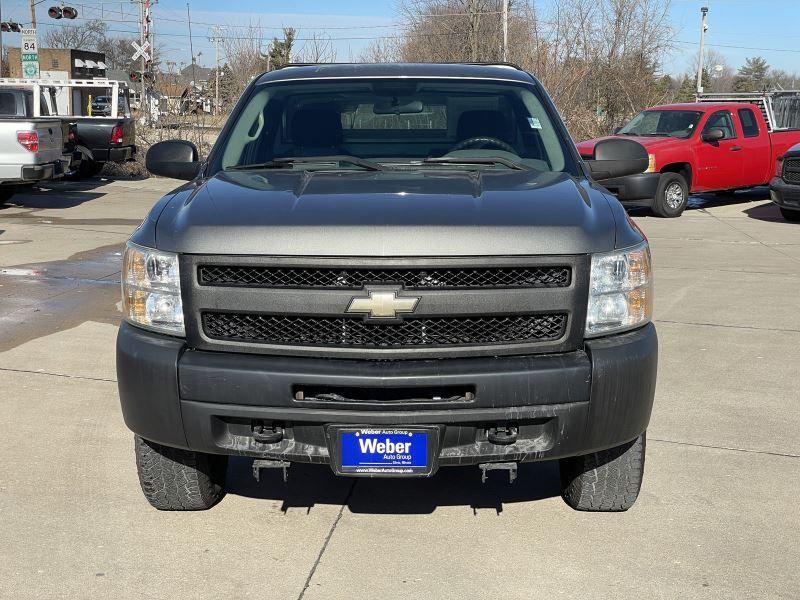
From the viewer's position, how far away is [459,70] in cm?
523

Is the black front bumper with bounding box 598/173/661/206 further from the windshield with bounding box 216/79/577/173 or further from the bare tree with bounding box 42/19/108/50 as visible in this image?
the bare tree with bounding box 42/19/108/50

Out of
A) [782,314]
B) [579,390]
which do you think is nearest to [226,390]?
[579,390]

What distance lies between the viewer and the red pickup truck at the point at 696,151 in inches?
609

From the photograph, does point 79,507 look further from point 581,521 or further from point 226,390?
point 581,521

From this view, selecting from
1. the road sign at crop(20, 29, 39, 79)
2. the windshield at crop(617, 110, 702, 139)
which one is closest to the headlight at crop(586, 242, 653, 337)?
the windshield at crop(617, 110, 702, 139)

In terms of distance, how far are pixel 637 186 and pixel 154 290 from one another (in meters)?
12.5

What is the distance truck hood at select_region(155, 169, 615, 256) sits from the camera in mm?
3402

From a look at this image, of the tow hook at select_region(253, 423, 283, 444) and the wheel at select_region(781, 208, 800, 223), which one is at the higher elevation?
the tow hook at select_region(253, 423, 283, 444)

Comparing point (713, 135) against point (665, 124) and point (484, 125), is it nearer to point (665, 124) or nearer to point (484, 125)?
point (665, 124)

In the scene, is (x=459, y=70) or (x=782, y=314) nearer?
(x=459, y=70)

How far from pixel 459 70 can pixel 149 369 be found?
252cm

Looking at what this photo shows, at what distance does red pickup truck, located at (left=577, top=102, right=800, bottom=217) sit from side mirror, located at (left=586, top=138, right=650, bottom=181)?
973 cm

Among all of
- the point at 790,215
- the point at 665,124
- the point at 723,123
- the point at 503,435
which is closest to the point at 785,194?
the point at 790,215

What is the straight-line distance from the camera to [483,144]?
15.7 ft
